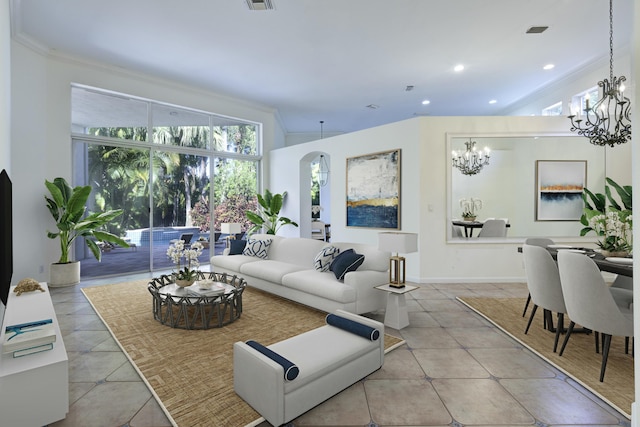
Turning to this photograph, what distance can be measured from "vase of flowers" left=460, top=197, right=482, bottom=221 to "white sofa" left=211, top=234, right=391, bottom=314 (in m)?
3.11

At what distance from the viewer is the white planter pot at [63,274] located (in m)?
5.20

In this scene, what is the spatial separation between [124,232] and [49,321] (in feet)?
13.8

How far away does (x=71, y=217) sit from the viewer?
5.09m

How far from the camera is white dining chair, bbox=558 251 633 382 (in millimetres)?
2422

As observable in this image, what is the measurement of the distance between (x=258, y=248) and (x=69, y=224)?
302cm

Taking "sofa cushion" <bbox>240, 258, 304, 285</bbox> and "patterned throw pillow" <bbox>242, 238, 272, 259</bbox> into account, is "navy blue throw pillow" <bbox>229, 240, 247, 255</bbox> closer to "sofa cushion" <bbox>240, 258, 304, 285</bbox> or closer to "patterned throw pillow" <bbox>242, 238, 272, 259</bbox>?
"patterned throw pillow" <bbox>242, 238, 272, 259</bbox>

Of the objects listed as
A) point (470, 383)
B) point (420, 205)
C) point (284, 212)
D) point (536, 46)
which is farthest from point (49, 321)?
point (536, 46)

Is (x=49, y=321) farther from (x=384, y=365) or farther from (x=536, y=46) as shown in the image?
(x=536, y=46)

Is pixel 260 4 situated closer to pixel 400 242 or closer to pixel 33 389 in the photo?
pixel 400 242

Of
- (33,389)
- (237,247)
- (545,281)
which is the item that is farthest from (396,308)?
(237,247)

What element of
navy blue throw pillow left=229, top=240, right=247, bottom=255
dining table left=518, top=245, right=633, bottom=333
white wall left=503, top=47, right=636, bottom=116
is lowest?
navy blue throw pillow left=229, top=240, right=247, bottom=255

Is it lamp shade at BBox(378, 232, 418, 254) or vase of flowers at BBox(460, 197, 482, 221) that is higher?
vase of flowers at BBox(460, 197, 482, 221)

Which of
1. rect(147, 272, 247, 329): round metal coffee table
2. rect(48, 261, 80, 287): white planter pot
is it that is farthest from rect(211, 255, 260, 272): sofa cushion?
rect(48, 261, 80, 287): white planter pot

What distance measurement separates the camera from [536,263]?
3.15 m
